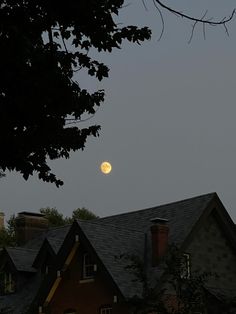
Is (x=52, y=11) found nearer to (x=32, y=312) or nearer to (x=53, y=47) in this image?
(x=53, y=47)

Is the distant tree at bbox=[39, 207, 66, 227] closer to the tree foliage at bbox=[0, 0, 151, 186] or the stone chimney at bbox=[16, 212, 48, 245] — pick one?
the stone chimney at bbox=[16, 212, 48, 245]

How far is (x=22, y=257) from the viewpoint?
4241 centimetres

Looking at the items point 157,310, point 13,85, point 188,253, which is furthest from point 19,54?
point 188,253

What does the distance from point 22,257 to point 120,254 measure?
9.70m

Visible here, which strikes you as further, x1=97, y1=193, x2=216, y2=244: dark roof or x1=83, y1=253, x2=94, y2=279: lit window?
x1=97, y1=193, x2=216, y2=244: dark roof

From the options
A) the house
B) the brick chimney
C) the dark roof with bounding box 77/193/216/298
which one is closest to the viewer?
the dark roof with bounding box 77/193/216/298

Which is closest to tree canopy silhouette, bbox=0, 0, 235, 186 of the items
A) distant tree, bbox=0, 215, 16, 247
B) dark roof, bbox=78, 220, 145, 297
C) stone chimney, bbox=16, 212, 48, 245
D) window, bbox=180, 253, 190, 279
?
window, bbox=180, 253, 190, 279

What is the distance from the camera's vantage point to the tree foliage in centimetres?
1167

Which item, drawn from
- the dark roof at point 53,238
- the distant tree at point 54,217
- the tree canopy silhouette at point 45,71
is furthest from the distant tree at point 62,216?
the tree canopy silhouette at point 45,71

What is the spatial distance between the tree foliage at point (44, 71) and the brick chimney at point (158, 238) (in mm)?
21853

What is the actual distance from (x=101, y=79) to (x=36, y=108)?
1.43m

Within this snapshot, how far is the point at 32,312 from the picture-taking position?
35219mm

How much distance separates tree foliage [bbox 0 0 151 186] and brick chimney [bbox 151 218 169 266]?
21853 mm

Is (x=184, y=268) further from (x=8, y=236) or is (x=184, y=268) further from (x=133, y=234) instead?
(x=8, y=236)
